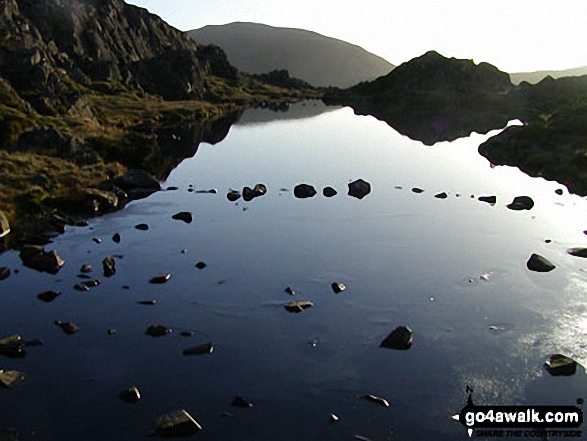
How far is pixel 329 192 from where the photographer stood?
5550cm

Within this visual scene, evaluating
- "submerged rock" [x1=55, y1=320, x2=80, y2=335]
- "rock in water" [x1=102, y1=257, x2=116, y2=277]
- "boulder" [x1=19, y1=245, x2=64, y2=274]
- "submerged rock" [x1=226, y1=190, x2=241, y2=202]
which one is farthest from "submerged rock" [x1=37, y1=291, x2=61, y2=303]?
"submerged rock" [x1=226, y1=190, x2=241, y2=202]

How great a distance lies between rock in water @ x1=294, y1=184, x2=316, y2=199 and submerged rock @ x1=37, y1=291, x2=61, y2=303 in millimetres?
28835

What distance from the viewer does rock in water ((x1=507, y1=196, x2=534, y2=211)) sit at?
50.2 meters

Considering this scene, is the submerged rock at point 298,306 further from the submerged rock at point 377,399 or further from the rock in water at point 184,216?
the rock in water at point 184,216

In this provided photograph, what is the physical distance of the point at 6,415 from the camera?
773 inches

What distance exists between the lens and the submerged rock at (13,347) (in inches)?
934

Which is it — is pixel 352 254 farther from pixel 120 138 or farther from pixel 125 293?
pixel 120 138

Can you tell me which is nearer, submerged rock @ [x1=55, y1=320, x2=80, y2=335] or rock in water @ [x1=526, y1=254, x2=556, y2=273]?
submerged rock @ [x1=55, y1=320, x2=80, y2=335]

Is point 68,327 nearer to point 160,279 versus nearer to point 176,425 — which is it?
point 160,279

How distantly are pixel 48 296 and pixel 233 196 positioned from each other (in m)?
26.3

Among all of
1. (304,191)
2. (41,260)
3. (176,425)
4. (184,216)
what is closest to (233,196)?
(304,191)

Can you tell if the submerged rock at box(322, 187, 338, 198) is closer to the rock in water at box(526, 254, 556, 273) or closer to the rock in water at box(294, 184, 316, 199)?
the rock in water at box(294, 184, 316, 199)

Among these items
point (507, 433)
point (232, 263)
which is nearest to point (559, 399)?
point (507, 433)

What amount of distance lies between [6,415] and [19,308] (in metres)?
9.85
